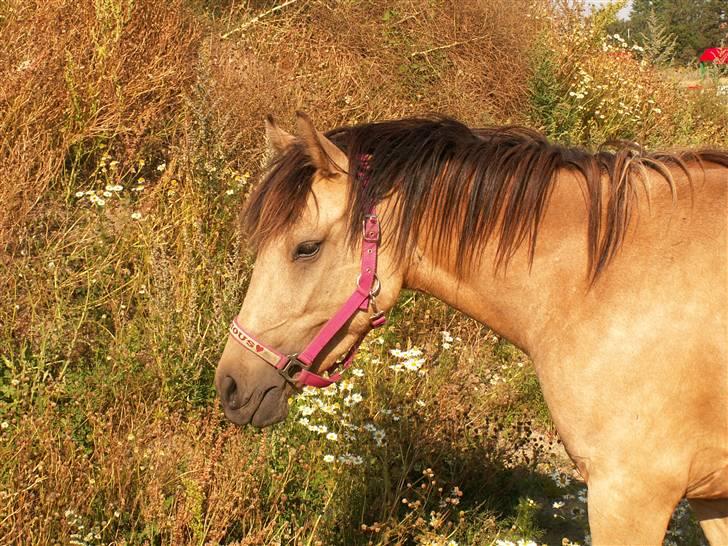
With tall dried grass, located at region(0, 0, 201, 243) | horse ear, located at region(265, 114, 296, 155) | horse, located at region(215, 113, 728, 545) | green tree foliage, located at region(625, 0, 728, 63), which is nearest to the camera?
horse, located at region(215, 113, 728, 545)

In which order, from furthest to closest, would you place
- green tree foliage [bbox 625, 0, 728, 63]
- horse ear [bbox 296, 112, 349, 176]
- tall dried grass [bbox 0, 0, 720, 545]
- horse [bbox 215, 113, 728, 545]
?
green tree foliage [bbox 625, 0, 728, 63] → tall dried grass [bbox 0, 0, 720, 545] → horse ear [bbox 296, 112, 349, 176] → horse [bbox 215, 113, 728, 545]

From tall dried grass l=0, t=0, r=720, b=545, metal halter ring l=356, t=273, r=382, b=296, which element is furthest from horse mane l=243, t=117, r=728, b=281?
tall dried grass l=0, t=0, r=720, b=545

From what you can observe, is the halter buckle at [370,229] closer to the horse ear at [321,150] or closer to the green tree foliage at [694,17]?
the horse ear at [321,150]

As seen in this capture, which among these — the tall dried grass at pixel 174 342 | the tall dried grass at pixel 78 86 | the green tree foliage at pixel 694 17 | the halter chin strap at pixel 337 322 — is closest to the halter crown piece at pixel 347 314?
the halter chin strap at pixel 337 322

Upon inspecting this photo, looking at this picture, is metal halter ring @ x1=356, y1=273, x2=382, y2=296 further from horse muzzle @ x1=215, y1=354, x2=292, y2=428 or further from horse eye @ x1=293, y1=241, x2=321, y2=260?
horse muzzle @ x1=215, y1=354, x2=292, y2=428

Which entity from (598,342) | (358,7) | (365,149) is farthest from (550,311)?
(358,7)

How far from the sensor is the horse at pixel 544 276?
220cm

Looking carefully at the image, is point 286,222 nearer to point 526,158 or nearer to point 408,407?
point 526,158

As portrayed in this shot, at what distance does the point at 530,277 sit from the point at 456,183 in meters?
0.40

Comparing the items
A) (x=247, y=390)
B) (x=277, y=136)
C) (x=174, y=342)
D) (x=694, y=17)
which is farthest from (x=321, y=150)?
(x=694, y=17)

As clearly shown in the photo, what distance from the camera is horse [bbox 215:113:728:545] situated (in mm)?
2199

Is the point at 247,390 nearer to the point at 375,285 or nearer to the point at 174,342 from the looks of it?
the point at 375,285

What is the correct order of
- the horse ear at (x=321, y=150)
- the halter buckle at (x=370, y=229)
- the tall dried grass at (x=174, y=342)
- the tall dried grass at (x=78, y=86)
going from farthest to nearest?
the tall dried grass at (x=78, y=86)
the tall dried grass at (x=174, y=342)
the halter buckle at (x=370, y=229)
the horse ear at (x=321, y=150)

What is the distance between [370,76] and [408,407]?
4293 millimetres
